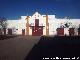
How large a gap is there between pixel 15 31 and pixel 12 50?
2621 millimetres

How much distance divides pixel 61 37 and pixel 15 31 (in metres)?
2.09

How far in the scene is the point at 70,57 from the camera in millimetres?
5117

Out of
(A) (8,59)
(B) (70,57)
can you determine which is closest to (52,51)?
(B) (70,57)

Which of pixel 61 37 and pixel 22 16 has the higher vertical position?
pixel 22 16

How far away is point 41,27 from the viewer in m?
9.20

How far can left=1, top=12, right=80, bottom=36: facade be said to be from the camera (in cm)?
817

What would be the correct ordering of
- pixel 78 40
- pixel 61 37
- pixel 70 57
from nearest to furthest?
pixel 70 57 → pixel 78 40 → pixel 61 37

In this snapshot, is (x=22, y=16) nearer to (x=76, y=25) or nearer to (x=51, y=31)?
(x=51, y=31)

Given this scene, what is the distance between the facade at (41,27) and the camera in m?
8.17

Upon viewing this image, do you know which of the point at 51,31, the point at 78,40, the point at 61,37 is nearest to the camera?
the point at 78,40

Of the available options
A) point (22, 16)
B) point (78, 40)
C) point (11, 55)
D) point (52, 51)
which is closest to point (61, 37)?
point (78, 40)

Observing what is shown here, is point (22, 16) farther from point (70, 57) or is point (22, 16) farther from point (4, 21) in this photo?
point (70, 57)

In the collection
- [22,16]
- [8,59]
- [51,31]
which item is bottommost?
[8,59]

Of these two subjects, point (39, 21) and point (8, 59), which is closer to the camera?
point (8, 59)
